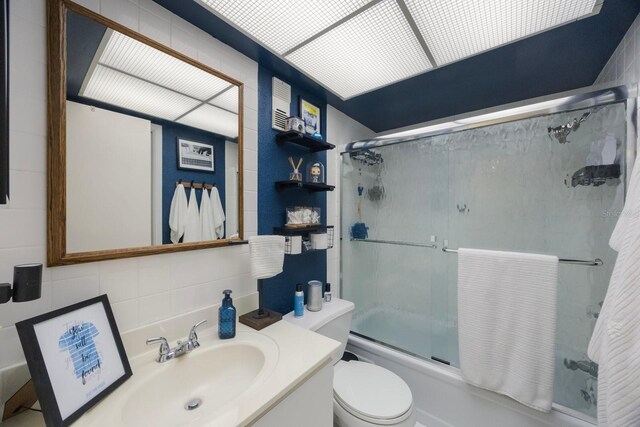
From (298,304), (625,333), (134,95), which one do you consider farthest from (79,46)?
(625,333)

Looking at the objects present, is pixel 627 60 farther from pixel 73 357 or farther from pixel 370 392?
pixel 73 357

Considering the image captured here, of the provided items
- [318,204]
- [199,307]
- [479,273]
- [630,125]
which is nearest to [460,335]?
[479,273]

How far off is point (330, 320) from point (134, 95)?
1.39m

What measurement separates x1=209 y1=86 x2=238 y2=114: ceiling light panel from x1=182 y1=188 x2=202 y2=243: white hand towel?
0.43m

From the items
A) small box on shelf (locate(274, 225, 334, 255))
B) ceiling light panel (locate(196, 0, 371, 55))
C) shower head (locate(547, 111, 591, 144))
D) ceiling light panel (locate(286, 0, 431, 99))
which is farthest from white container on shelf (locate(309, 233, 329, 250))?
shower head (locate(547, 111, 591, 144))

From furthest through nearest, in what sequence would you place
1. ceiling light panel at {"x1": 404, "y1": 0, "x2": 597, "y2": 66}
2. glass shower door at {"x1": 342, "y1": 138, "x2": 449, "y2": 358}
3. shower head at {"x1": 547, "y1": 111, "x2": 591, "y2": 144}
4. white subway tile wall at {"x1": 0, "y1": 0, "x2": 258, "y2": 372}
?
glass shower door at {"x1": 342, "y1": 138, "x2": 449, "y2": 358}
shower head at {"x1": 547, "y1": 111, "x2": 591, "y2": 144}
ceiling light panel at {"x1": 404, "y1": 0, "x2": 597, "y2": 66}
white subway tile wall at {"x1": 0, "y1": 0, "x2": 258, "y2": 372}

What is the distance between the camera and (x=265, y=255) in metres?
1.17

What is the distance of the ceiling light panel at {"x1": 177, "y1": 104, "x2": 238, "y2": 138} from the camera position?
1.05 metres

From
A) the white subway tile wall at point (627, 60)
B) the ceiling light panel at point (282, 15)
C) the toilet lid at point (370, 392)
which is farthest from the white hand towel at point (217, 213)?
the white subway tile wall at point (627, 60)

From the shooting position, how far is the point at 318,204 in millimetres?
1739

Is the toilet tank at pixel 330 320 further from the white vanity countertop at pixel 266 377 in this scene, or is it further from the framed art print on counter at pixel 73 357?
the framed art print on counter at pixel 73 357

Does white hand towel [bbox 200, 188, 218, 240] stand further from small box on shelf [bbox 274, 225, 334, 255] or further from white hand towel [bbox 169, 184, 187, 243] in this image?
small box on shelf [bbox 274, 225, 334, 255]

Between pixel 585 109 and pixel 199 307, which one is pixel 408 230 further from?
pixel 199 307

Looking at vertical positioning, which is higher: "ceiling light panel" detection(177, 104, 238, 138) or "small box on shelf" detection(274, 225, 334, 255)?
"ceiling light panel" detection(177, 104, 238, 138)
